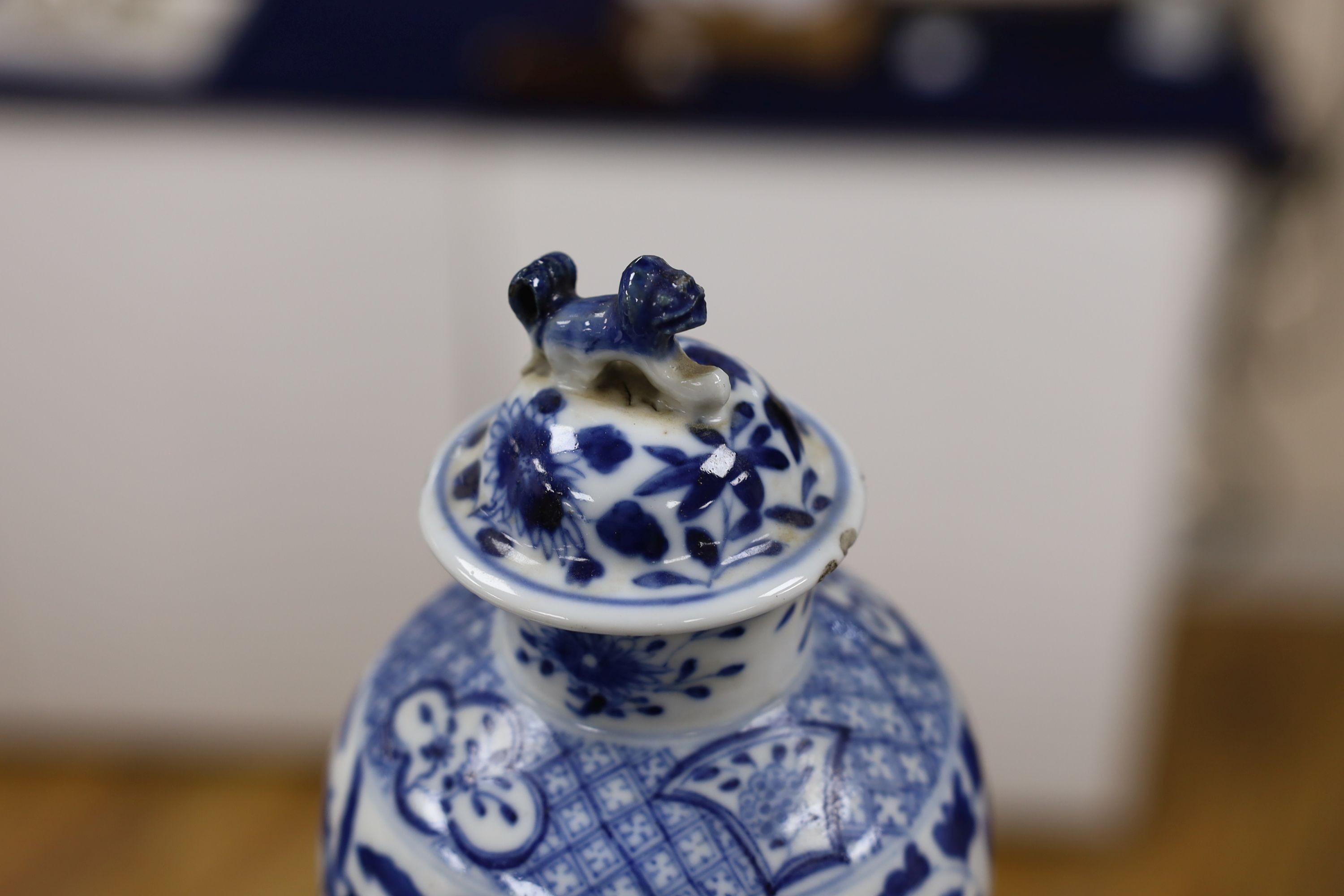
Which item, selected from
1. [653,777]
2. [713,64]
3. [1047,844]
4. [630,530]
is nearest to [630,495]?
[630,530]

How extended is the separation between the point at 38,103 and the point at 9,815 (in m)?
0.92

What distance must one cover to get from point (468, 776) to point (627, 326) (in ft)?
0.67

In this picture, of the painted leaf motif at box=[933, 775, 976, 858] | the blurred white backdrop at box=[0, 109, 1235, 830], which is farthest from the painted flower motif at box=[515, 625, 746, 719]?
the blurred white backdrop at box=[0, 109, 1235, 830]

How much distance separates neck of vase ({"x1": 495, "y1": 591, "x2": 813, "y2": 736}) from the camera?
1.76 feet

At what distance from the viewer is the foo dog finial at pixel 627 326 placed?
0.47 metres

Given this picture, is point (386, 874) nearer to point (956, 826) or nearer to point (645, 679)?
point (645, 679)

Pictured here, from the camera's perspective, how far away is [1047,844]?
68.9 inches

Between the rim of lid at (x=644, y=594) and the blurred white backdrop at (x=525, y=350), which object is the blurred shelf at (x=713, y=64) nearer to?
the blurred white backdrop at (x=525, y=350)

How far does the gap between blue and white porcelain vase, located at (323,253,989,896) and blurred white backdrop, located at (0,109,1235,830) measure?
2.82 ft

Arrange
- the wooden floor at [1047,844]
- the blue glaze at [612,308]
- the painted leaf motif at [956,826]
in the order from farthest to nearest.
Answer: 1. the wooden floor at [1047,844]
2. the painted leaf motif at [956,826]
3. the blue glaze at [612,308]

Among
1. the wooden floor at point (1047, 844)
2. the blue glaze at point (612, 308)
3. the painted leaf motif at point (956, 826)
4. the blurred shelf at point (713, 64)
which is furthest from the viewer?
the wooden floor at point (1047, 844)

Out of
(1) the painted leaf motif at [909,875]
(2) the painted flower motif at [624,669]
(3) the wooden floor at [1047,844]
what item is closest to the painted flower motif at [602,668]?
(2) the painted flower motif at [624,669]

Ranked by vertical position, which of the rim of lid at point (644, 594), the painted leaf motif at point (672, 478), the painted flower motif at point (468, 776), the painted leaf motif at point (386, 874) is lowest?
the painted leaf motif at point (386, 874)

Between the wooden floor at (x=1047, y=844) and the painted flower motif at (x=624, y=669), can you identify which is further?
the wooden floor at (x=1047, y=844)
